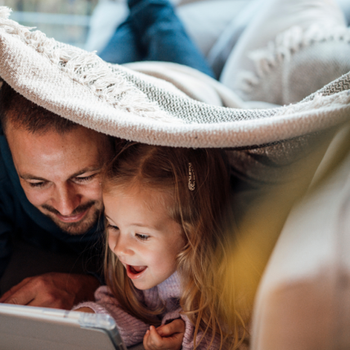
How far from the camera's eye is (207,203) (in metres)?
0.61

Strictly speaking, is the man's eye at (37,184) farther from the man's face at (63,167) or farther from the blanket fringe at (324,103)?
the blanket fringe at (324,103)

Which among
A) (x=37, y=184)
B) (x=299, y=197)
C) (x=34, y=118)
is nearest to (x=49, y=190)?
(x=37, y=184)

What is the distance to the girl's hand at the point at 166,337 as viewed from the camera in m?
0.58

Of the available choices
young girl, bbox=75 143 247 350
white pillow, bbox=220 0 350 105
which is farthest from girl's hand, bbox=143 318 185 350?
white pillow, bbox=220 0 350 105

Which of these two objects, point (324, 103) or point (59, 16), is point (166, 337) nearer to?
point (324, 103)

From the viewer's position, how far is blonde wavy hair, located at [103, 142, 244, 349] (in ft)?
1.94

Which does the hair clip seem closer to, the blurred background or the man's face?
the man's face

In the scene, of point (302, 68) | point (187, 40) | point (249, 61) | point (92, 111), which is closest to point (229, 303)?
point (92, 111)

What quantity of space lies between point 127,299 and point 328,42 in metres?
0.90

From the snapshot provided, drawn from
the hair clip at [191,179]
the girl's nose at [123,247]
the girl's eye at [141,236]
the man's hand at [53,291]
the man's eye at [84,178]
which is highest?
the hair clip at [191,179]

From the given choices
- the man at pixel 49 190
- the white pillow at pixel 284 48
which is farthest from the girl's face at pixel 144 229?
the white pillow at pixel 284 48

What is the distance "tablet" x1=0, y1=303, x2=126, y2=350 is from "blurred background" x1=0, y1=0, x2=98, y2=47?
216cm

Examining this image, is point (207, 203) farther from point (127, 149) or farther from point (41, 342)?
point (41, 342)

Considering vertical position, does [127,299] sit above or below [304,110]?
below
